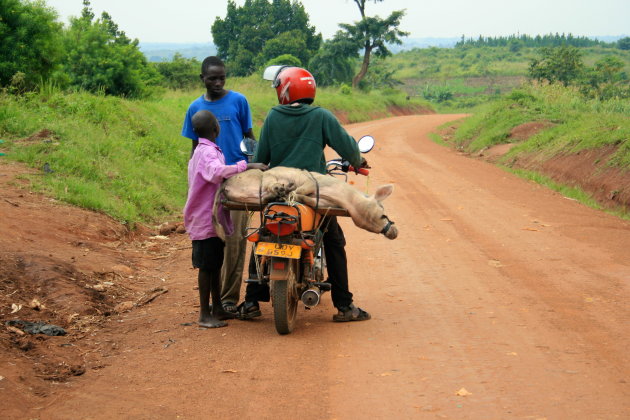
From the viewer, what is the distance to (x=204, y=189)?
18.8 ft

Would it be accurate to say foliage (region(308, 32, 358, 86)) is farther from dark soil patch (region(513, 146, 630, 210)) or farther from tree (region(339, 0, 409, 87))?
dark soil patch (region(513, 146, 630, 210))

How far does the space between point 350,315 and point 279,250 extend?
3.57 ft

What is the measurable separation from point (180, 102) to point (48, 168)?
37.4 feet

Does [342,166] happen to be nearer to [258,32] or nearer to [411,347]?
[411,347]

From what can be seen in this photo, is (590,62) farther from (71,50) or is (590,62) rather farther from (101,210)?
(101,210)

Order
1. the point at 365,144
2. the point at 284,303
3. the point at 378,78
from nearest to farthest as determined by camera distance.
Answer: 1. the point at 284,303
2. the point at 365,144
3. the point at 378,78

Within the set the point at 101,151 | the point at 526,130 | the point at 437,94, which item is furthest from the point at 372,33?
the point at 101,151

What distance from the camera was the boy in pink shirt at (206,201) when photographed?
18.3ft

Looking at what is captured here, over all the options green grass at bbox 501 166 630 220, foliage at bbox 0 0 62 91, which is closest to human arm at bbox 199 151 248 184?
green grass at bbox 501 166 630 220

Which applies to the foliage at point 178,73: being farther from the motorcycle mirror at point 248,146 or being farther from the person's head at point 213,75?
the motorcycle mirror at point 248,146

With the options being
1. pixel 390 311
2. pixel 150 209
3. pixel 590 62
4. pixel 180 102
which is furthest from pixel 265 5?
pixel 390 311

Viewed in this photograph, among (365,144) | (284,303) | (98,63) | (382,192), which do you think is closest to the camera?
(284,303)

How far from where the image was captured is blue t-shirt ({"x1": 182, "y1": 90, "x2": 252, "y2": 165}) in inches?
247

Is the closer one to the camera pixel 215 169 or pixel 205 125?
pixel 215 169
